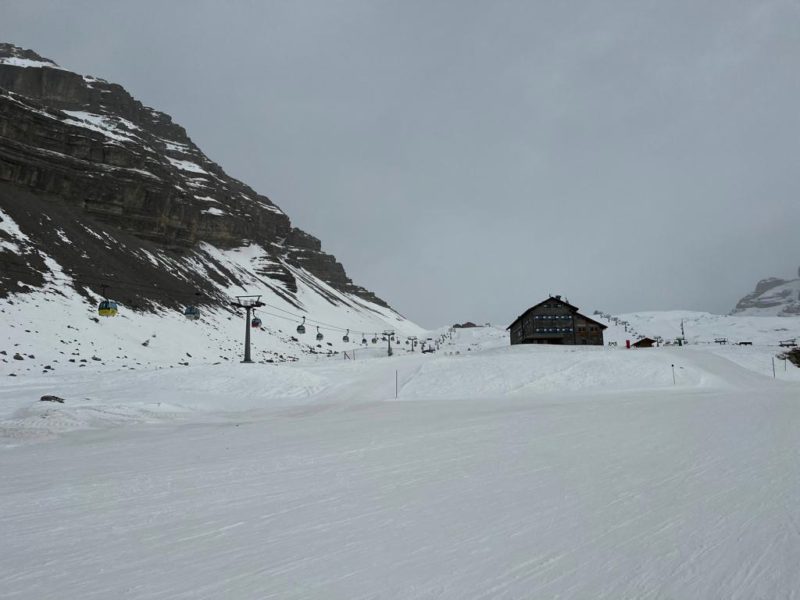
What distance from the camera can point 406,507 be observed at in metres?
5.76

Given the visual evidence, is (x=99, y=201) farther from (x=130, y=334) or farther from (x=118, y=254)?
(x=130, y=334)

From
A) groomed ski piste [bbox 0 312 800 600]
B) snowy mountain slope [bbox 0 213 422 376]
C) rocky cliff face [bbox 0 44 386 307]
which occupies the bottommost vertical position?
groomed ski piste [bbox 0 312 800 600]

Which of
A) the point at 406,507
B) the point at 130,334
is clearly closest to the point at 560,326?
the point at 130,334

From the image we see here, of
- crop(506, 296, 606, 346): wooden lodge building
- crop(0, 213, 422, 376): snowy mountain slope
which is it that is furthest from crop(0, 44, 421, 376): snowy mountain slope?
crop(506, 296, 606, 346): wooden lodge building

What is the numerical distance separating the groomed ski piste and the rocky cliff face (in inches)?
1885

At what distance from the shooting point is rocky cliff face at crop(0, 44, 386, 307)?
59.5 meters

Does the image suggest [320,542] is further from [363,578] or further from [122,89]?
[122,89]

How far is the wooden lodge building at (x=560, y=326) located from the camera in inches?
2832

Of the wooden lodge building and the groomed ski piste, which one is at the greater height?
the wooden lodge building

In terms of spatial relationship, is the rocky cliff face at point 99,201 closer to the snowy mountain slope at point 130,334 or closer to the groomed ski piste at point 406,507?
the snowy mountain slope at point 130,334

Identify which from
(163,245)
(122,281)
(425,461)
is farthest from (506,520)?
(163,245)

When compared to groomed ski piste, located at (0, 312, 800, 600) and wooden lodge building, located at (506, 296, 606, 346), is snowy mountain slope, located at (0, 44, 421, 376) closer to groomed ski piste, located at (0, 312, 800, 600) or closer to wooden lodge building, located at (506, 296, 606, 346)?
groomed ski piste, located at (0, 312, 800, 600)

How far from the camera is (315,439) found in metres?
11.1

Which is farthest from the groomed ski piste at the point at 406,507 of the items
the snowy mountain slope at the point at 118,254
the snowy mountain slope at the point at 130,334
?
the snowy mountain slope at the point at 118,254
